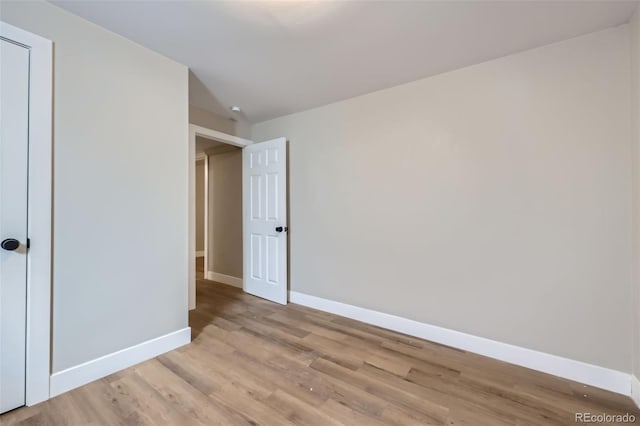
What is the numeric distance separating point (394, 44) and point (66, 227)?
2586 millimetres

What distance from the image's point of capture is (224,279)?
435 centimetres

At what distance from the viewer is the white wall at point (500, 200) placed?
1815 mm

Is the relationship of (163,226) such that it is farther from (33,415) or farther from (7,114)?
(33,415)

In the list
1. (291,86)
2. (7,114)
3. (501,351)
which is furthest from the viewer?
(291,86)

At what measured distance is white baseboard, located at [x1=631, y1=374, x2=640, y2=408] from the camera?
5.36 feet

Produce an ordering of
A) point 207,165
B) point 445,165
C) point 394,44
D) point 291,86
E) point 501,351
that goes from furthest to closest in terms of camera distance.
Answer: point 207,165
point 291,86
point 445,165
point 501,351
point 394,44

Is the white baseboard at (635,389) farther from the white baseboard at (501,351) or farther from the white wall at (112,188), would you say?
the white wall at (112,188)

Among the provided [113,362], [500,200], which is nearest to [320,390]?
[113,362]

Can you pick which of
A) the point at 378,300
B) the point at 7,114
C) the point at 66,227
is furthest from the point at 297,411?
the point at 7,114

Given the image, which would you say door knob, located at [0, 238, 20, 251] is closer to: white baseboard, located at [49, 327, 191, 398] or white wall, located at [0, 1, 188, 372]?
white wall, located at [0, 1, 188, 372]

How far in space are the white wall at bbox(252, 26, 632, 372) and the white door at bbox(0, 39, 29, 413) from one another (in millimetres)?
2424

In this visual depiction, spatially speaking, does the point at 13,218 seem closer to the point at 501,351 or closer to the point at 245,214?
the point at 245,214

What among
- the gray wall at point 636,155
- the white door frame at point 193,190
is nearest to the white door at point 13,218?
the white door frame at point 193,190

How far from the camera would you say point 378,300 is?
9.12 feet
